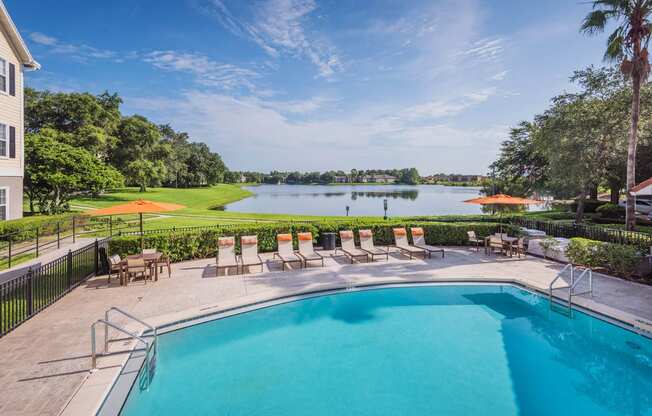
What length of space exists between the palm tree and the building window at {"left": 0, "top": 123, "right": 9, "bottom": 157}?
26831 millimetres

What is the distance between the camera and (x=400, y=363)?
603cm

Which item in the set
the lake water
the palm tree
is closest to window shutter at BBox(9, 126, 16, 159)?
the palm tree

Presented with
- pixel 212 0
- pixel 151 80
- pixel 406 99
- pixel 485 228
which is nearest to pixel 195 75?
pixel 151 80

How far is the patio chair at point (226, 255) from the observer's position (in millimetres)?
10289

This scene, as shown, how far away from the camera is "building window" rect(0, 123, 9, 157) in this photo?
15.0m

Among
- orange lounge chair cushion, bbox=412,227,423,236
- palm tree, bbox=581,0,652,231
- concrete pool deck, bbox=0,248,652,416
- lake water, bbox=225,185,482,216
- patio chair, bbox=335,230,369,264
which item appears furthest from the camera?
lake water, bbox=225,185,482,216

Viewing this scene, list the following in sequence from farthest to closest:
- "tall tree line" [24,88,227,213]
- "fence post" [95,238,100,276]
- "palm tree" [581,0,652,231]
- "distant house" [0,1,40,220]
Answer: "tall tree line" [24,88,227,213] → "distant house" [0,1,40,220] → "palm tree" [581,0,652,231] → "fence post" [95,238,100,276]

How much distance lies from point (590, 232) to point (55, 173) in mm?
30436

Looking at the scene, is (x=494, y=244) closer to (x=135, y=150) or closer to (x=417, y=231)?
(x=417, y=231)

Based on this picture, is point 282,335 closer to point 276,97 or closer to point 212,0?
point 212,0

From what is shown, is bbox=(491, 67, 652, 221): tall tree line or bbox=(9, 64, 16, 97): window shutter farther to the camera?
bbox=(491, 67, 652, 221): tall tree line

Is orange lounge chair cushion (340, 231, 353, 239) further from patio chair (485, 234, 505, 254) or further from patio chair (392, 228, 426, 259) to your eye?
patio chair (485, 234, 505, 254)

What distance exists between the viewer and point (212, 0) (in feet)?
47.1

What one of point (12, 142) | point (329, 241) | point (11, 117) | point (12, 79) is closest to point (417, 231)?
point (329, 241)
